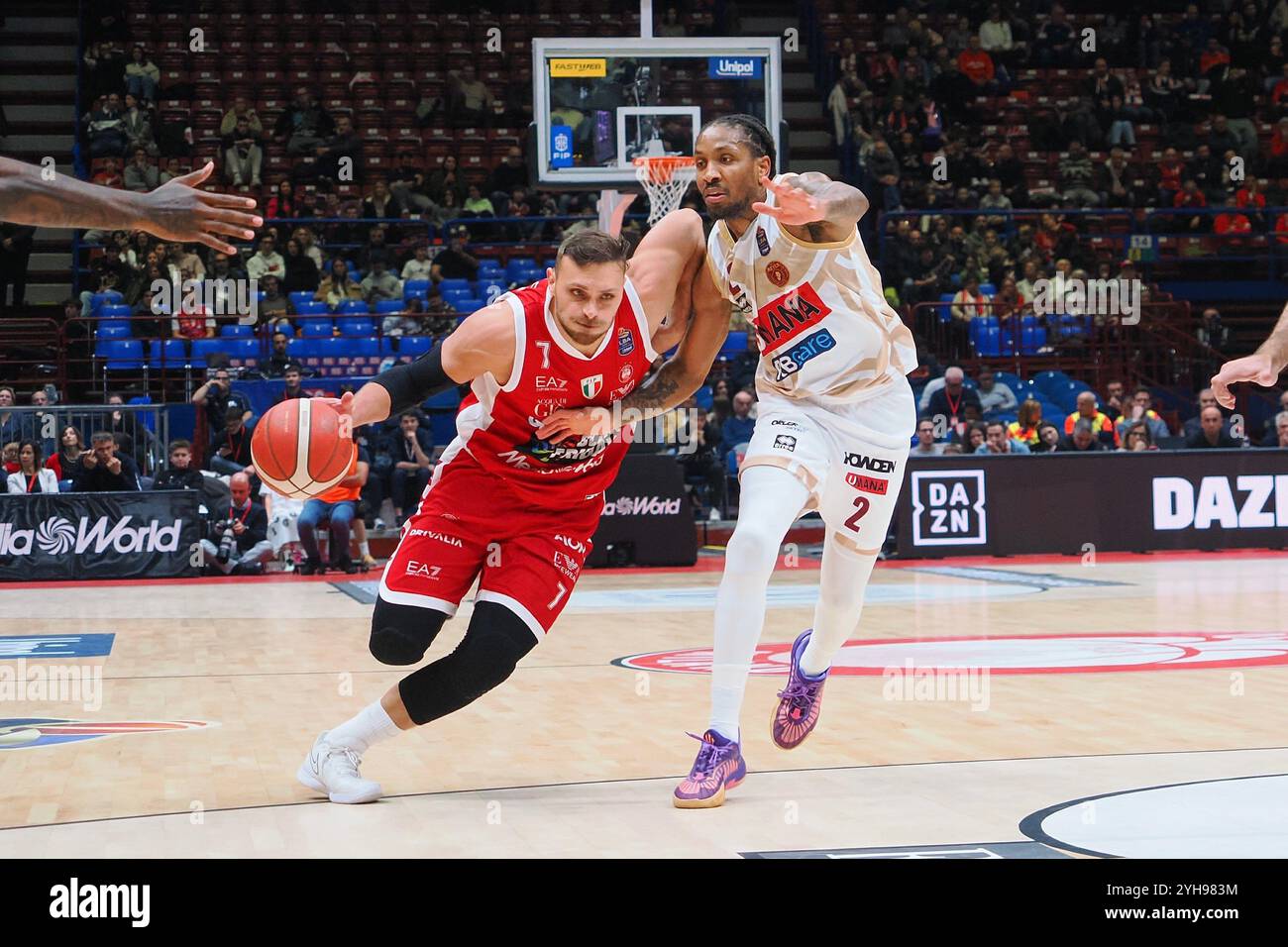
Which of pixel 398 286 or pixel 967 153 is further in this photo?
pixel 967 153

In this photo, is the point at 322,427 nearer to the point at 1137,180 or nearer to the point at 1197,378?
the point at 1197,378

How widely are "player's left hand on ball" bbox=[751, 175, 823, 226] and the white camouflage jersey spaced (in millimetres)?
348

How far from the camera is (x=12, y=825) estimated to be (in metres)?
4.58

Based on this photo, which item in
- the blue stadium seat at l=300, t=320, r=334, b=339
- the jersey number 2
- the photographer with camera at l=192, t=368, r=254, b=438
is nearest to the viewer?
the jersey number 2

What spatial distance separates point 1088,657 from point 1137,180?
55.6ft

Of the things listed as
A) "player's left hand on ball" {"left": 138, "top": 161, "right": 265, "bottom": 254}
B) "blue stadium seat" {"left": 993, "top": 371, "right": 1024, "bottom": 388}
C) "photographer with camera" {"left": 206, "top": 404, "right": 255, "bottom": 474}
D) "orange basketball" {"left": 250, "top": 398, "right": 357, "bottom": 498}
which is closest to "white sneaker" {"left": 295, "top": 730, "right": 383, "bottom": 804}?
"orange basketball" {"left": 250, "top": 398, "right": 357, "bottom": 498}

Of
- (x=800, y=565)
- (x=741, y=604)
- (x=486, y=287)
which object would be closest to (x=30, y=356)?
(x=486, y=287)

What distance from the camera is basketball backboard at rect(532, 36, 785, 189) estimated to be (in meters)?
14.3

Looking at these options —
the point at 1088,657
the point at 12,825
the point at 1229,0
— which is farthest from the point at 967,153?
the point at 12,825

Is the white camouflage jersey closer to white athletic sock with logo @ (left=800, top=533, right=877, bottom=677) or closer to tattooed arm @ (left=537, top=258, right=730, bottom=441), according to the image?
tattooed arm @ (left=537, top=258, right=730, bottom=441)

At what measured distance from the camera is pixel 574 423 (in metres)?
4.93

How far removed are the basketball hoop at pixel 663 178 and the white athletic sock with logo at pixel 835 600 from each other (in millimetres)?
8570

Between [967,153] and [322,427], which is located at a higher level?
[967,153]

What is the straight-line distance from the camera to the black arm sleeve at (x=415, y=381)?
16.3 ft
